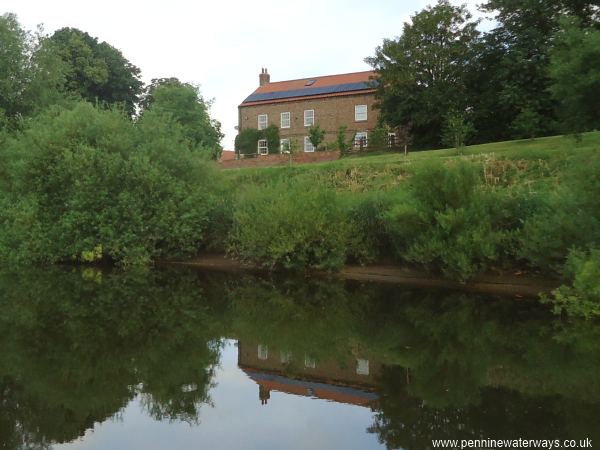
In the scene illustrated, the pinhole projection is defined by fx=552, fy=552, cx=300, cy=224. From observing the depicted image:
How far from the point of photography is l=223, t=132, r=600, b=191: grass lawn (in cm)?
2288

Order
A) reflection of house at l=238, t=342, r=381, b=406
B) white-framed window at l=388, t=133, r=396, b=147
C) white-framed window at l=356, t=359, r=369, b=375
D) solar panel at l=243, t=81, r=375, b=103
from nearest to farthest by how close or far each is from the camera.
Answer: reflection of house at l=238, t=342, r=381, b=406 → white-framed window at l=356, t=359, r=369, b=375 → white-framed window at l=388, t=133, r=396, b=147 → solar panel at l=243, t=81, r=375, b=103

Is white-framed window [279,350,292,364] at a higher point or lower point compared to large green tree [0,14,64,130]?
lower

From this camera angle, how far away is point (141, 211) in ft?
66.0

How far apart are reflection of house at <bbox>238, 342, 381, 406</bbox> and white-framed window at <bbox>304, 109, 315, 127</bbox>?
1776 inches

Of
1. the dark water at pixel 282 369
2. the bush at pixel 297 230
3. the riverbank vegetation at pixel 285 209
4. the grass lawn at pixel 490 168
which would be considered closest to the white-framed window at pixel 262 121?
Answer: the grass lawn at pixel 490 168

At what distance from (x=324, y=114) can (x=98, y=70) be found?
22.2 m

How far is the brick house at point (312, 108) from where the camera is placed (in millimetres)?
50688

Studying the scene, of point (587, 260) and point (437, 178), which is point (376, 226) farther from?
point (587, 260)

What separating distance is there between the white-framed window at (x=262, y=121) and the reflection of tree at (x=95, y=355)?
4224 centimetres

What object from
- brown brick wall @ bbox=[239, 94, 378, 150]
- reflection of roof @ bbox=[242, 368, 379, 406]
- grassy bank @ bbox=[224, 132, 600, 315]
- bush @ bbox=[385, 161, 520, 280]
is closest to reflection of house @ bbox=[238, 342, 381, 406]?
reflection of roof @ bbox=[242, 368, 379, 406]

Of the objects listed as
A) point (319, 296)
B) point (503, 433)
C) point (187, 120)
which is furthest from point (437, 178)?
point (187, 120)

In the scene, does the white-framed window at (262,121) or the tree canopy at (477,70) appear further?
the white-framed window at (262,121)

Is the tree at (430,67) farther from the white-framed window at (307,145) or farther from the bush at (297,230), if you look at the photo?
the bush at (297,230)

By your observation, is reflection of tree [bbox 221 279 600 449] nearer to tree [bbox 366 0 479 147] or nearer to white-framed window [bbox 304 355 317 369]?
white-framed window [bbox 304 355 317 369]
